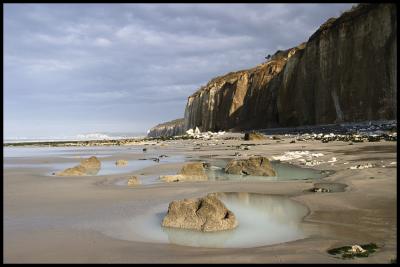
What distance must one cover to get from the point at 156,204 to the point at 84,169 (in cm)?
708

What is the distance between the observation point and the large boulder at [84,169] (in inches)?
528

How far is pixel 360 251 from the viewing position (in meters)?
4.46

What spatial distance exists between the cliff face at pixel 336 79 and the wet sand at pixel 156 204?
2147 cm

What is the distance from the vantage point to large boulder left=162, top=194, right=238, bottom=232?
586 centimetres

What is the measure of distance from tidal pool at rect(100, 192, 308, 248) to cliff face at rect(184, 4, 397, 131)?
24976mm

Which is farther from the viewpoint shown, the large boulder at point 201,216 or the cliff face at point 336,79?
the cliff face at point 336,79

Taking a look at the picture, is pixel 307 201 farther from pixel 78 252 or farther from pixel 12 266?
pixel 12 266

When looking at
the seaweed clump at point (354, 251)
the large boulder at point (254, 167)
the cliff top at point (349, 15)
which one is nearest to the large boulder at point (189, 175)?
the large boulder at point (254, 167)

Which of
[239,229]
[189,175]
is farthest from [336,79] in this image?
[239,229]

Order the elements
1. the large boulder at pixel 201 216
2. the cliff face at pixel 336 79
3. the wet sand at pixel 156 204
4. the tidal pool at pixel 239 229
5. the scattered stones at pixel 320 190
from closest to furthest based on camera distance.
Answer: the wet sand at pixel 156 204, the tidal pool at pixel 239 229, the large boulder at pixel 201 216, the scattered stones at pixel 320 190, the cliff face at pixel 336 79

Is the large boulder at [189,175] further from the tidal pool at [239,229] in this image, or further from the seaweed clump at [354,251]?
the seaweed clump at [354,251]

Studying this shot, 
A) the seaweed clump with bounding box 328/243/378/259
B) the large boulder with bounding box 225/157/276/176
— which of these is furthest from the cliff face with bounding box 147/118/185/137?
the seaweed clump with bounding box 328/243/378/259

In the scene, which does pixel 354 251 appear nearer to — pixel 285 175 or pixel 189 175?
pixel 189 175

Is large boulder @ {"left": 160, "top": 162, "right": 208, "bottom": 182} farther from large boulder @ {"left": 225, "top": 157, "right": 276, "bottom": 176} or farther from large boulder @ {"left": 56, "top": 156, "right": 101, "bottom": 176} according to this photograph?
large boulder @ {"left": 56, "top": 156, "right": 101, "bottom": 176}
